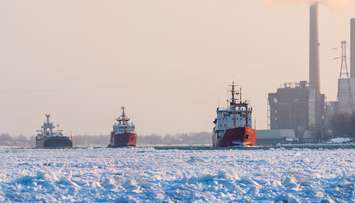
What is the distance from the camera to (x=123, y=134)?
158 metres

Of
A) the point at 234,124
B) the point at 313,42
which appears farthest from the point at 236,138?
the point at 313,42

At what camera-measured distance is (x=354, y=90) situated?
195750mm

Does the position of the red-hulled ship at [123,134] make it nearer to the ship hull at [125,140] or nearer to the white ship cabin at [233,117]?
the ship hull at [125,140]

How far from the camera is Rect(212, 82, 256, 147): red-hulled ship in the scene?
114469 mm

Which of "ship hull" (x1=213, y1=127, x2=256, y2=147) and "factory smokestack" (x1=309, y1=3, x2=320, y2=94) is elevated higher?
"factory smokestack" (x1=309, y1=3, x2=320, y2=94)

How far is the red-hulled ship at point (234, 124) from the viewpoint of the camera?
376 ft

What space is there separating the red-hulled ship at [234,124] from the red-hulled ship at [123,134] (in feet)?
109

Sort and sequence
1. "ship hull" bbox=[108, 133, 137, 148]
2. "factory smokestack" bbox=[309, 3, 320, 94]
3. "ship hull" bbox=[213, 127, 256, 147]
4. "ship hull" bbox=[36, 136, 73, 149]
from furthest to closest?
"factory smokestack" bbox=[309, 3, 320, 94], "ship hull" bbox=[36, 136, 73, 149], "ship hull" bbox=[108, 133, 137, 148], "ship hull" bbox=[213, 127, 256, 147]

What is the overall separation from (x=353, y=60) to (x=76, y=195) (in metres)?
182

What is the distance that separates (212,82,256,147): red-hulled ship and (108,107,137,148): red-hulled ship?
3311cm

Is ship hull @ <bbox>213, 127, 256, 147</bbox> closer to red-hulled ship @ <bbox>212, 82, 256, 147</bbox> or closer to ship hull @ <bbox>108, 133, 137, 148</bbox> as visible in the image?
red-hulled ship @ <bbox>212, 82, 256, 147</bbox>

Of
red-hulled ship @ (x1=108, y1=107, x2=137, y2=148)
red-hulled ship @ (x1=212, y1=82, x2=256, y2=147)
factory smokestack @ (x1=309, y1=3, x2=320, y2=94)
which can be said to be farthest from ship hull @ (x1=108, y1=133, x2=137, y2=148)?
factory smokestack @ (x1=309, y1=3, x2=320, y2=94)

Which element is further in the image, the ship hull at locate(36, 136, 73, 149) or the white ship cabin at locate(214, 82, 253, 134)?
the ship hull at locate(36, 136, 73, 149)

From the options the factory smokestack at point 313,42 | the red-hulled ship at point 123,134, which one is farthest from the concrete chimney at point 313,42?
the red-hulled ship at point 123,134
